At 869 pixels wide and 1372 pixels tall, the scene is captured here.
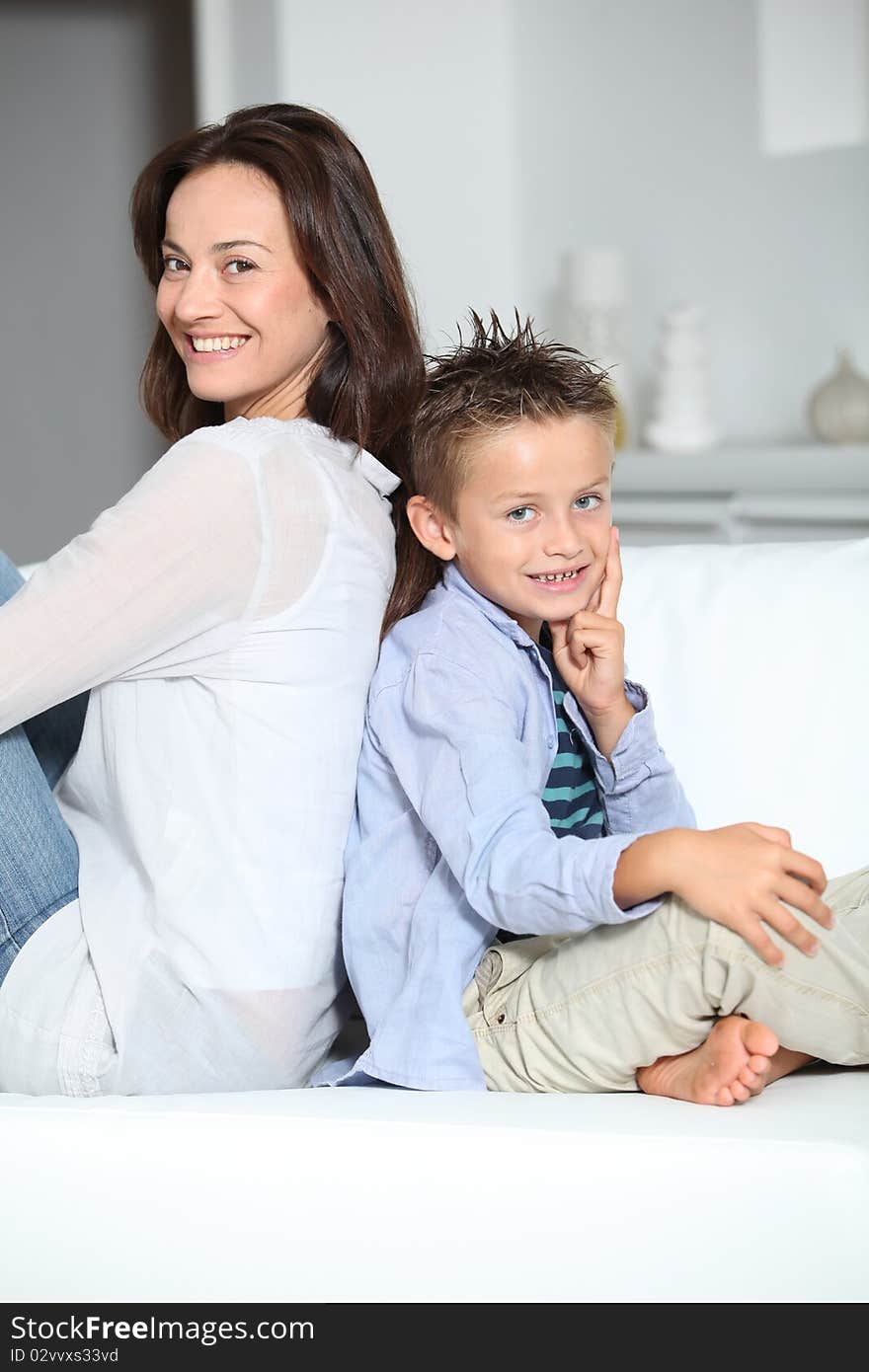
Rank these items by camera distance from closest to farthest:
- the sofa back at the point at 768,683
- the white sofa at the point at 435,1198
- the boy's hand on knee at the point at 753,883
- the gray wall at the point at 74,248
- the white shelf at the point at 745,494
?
the white sofa at the point at 435,1198
the boy's hand on knee at the point at 753,883
the sofa back at the point at 768,683
the white shelf at the point at 745,494
the gray wall at the point at 74,248

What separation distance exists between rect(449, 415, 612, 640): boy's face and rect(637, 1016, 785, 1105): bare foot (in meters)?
0.41

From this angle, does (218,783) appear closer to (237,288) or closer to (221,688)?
(221,688)

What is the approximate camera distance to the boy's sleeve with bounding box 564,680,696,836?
1.40 m

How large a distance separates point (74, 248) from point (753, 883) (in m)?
4.65

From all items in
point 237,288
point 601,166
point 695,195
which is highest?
point 601,166

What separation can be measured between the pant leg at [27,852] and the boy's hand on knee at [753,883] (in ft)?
1.91

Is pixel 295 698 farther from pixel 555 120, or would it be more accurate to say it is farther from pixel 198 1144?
pixel 555 120

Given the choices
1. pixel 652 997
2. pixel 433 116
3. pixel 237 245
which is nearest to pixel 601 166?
pixel 433 116

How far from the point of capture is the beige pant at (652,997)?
1.12 meters

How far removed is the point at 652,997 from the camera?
1178 mm

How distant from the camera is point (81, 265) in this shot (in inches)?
205

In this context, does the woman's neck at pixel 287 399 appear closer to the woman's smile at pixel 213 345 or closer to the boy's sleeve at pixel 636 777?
the woman's smile at pixel 213 345

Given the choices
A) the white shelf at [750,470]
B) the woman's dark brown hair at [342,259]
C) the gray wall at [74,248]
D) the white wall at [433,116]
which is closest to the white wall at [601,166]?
the white wall at [433,116]
